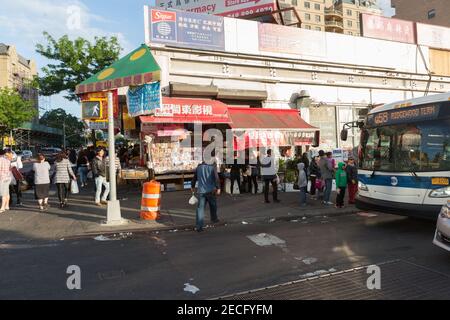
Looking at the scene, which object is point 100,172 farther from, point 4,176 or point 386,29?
point 386,29

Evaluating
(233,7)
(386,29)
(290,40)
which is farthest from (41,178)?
(386,29)

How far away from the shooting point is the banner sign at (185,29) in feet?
46.1

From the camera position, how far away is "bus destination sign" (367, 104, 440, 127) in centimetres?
719

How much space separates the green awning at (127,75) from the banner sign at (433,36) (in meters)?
18.2

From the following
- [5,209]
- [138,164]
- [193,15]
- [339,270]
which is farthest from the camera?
[138,164]

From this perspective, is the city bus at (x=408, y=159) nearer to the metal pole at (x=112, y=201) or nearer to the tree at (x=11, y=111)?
the metal pole at (x=112, y=201)

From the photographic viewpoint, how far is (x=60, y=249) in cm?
703

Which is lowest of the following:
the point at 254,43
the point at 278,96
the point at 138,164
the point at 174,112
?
the point at 138,164

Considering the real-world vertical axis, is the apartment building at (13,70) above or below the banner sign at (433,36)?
above

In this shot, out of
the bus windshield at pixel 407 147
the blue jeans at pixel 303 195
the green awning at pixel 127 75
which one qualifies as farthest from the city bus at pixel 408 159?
the green awning at pixel 127 75

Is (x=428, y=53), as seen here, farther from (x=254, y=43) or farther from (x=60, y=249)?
(x=60, y=249)

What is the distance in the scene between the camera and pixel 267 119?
1533 cm

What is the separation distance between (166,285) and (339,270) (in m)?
2.50

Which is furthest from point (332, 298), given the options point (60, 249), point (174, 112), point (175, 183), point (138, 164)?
point (138, 164)
